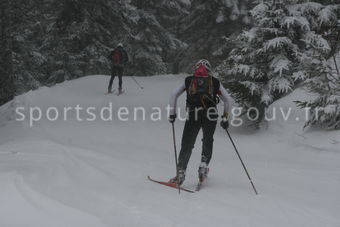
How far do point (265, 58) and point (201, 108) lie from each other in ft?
19.2

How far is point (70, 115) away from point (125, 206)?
9.82m

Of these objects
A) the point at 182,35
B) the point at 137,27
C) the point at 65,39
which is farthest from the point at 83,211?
the point at 182,35

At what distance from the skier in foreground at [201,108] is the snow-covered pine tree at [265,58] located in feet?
15.9

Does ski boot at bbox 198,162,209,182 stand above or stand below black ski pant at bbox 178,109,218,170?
below

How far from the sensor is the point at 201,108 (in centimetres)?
619

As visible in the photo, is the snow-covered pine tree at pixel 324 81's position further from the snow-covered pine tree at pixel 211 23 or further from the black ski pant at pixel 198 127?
the snow-covered pine tree at pixel 211 23

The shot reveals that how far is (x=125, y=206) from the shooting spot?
4695mm

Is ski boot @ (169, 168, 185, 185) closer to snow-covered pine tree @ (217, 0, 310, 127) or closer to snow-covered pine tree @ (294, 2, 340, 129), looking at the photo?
snow-covered pine tree @ (294, 2, 340, 129)

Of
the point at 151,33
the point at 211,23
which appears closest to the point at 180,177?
the point at 211,23

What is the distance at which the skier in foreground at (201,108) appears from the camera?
20.1ft

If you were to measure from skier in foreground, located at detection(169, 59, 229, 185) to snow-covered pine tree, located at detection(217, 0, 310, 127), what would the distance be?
4.85 metres

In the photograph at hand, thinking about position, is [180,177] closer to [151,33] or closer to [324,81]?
[324,81]

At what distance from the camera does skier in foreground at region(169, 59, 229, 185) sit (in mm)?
6137

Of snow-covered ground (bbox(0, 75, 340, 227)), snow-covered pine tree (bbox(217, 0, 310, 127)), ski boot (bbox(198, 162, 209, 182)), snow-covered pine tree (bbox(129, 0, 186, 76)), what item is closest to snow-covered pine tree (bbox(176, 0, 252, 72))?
snow-covered pine tree (bbox(129, 0, 186, 76))
